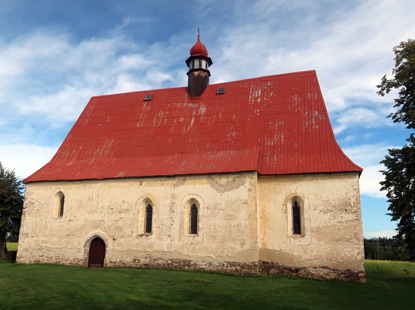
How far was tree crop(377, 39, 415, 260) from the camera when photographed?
15.2 m

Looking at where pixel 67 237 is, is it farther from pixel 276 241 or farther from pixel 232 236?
pixel 276 241

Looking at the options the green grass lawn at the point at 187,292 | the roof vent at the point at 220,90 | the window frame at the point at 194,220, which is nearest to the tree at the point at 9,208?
the green grass lawn at the point at 187,292

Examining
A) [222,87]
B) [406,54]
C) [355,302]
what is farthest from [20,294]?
[406,54]

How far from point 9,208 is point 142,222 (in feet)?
32.0

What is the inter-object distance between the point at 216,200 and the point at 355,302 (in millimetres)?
7661

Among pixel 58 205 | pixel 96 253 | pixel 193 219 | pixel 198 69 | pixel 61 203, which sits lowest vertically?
pixel 96 253

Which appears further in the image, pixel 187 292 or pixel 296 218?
pixel 296 218

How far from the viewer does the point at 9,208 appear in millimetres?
Answer: 21219

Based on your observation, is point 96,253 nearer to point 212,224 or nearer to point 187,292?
point 212,224

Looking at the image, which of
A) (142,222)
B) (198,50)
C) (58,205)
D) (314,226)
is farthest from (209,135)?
(58,205)

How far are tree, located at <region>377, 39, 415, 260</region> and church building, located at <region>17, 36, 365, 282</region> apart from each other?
2.31 m

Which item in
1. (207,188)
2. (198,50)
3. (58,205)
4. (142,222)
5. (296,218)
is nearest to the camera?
(296,218)

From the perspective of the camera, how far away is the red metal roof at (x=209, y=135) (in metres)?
16.7

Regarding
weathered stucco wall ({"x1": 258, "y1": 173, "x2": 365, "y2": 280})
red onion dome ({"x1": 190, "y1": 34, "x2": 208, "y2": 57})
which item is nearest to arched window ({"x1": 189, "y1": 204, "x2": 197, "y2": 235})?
weathered stucco wall ({"x1": 258, "y1": 173, "x2": 365, "y2": 280})
